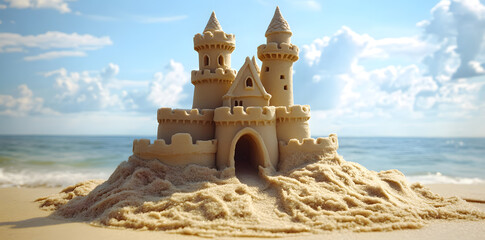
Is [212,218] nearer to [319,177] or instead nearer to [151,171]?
[151,171]

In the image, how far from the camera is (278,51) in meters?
12.9

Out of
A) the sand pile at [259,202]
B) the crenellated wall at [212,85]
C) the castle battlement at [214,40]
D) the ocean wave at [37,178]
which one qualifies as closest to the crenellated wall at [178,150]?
the sand pile at [259,202]

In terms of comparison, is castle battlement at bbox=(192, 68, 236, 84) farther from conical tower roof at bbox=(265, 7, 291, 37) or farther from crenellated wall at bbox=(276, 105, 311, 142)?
crenellated wall at bbox=(276, 105, 311, 142)

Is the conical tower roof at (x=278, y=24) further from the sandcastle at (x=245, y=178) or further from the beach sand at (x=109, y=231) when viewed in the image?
the beach sand at (x=109, y=231)

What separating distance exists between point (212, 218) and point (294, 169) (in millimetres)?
3656

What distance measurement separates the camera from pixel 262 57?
13344mm

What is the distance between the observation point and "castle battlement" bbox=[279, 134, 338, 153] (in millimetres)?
11377

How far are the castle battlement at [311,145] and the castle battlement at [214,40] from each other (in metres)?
5.13

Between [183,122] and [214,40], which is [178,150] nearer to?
[183,122]

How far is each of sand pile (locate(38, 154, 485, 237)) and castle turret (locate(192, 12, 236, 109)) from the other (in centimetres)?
369

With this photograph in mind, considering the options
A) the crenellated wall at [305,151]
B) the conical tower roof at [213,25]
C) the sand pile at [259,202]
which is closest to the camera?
the sand pile at [259,202]

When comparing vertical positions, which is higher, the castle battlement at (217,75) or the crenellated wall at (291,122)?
the castle battlement at (217,75)

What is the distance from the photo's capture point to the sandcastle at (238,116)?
11227mm

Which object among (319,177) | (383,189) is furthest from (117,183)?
(383,189)
